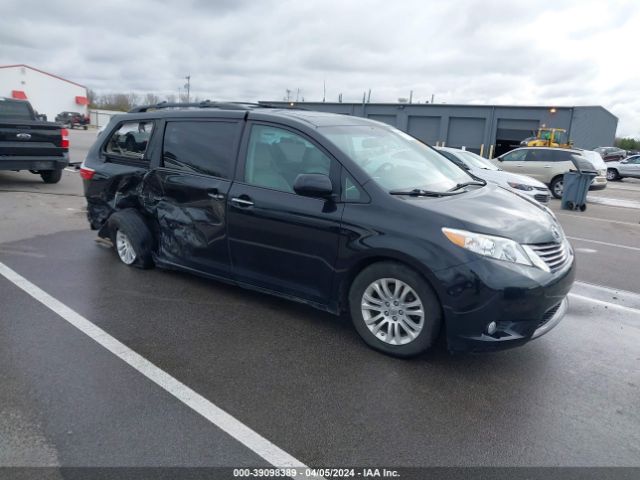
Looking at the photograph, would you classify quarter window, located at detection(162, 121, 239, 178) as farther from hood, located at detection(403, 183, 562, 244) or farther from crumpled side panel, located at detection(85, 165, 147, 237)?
hood, located at detection(403, 183, 562, 244)

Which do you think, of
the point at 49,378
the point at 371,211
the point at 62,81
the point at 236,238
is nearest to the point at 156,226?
the point at 236,238

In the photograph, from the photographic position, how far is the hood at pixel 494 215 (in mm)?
3539

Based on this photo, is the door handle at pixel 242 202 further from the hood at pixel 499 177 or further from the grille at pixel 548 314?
the hood at pixel 499 177

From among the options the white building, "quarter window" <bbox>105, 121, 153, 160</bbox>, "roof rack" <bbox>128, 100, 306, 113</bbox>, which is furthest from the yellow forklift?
the white building

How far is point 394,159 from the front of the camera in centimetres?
441

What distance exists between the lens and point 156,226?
5.36 m

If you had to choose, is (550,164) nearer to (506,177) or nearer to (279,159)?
(506,177)

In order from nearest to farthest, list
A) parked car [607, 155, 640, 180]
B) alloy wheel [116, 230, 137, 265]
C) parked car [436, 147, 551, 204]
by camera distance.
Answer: alloy wheel [116, 230, 137, 265]
parked car [436, 147, 551, 204]
parked car [607, 155, 640, 180]

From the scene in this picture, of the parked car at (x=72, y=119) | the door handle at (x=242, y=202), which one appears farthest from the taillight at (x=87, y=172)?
the parked car at (x=72, y=119)

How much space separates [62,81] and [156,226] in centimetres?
7913

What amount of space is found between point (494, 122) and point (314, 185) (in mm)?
28248

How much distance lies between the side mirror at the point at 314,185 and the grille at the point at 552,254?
1501mm

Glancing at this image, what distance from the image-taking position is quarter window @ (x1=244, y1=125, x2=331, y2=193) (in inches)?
164

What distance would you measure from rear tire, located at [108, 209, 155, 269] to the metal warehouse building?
88.4 feet
